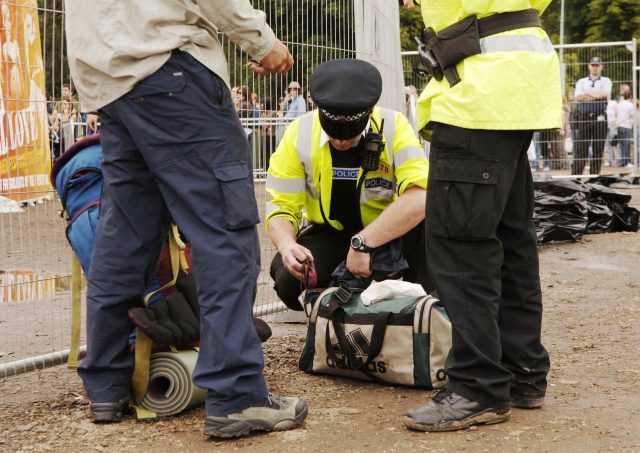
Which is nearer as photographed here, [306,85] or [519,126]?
[519,126]

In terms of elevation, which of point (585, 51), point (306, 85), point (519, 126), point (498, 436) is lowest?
point (498, 436)

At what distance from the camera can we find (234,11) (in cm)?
325

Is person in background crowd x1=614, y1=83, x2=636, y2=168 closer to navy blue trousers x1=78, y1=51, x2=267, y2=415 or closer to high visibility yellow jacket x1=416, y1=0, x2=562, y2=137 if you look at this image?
high visibility yellow jacket x1=416, y1=0, x2=562, y2=137

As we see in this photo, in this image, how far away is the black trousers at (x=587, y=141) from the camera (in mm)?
16547

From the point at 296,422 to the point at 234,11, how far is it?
1.40 metres

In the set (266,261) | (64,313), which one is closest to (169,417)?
(64,313)

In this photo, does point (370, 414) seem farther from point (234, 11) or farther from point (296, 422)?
point (234, 11)

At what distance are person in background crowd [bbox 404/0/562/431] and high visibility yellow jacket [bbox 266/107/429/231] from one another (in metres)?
0.92

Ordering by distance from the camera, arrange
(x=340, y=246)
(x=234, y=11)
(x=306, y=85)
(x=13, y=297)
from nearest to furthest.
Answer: (x=234, y=11)
(x=13, y=297)
(x=340, y=246)
(x=306, y=85)

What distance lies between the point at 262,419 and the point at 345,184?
55.8 inches

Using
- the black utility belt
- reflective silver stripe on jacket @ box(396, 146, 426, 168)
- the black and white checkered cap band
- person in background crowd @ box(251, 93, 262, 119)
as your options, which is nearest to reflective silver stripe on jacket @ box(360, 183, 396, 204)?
reflective silver stripe on jacket @ box(396, 146, 426, 168)

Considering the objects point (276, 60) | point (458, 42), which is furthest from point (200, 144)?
point (458, 42)

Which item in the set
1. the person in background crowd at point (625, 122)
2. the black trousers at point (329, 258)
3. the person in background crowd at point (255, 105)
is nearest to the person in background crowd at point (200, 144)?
the black trousers at point (329, 258)

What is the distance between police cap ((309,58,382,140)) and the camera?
4262mm
